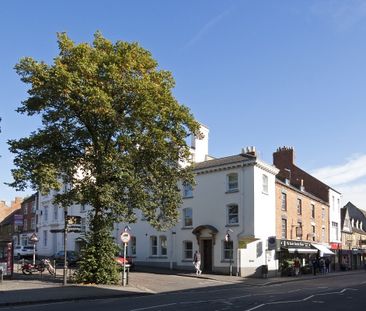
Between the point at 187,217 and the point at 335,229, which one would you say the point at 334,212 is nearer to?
the point at 335,229

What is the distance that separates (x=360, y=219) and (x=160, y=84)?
65705 mm

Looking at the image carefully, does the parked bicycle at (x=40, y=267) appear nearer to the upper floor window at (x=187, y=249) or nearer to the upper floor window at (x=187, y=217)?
the upper floor window at (x=187, y=249)

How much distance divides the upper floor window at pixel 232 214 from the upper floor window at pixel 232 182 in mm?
1341

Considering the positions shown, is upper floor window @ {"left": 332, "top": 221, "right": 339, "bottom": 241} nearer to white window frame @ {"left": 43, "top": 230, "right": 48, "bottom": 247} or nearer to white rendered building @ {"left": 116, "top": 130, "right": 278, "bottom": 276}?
white rendered building @ {"left": 116, "top": 130, "right": 278, "bottom": 276}

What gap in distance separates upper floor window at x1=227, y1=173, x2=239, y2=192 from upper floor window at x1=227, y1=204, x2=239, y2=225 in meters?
1.34

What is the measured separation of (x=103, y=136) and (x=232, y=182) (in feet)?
51.2

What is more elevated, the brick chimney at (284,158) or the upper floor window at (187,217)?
the brick chimney at (284,158)

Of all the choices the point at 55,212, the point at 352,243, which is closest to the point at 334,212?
the point at 352,243

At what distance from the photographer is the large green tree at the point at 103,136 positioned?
24344 millimetres

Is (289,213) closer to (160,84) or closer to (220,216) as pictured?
(220,216)

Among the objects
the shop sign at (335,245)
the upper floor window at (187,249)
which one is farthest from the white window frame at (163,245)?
the shop sign at (335,245)

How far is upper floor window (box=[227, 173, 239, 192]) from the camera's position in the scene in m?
38.6

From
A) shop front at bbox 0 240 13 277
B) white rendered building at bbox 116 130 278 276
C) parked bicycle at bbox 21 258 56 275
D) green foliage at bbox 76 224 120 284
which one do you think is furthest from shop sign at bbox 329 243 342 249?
shop front at bbox 0 240 13 277

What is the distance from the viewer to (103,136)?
2603 cm
